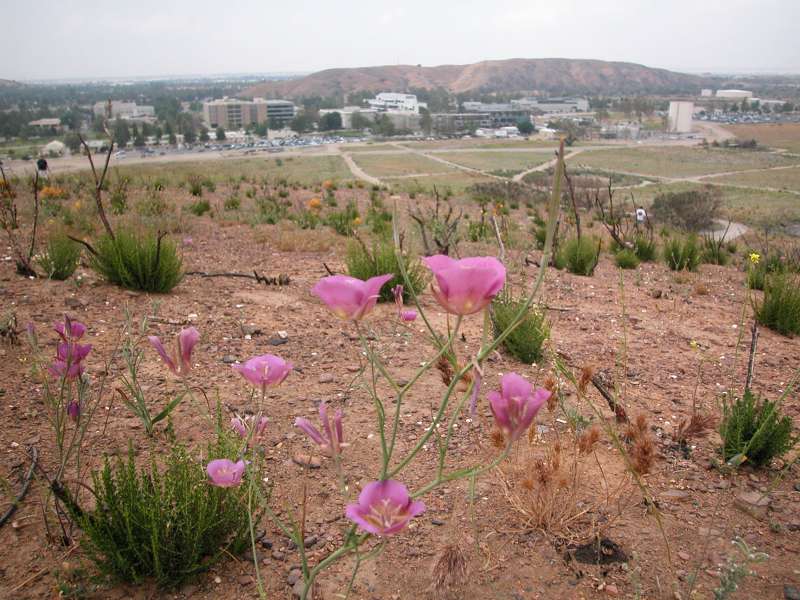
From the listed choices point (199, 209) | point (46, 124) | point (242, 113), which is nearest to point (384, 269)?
point (199, 209)

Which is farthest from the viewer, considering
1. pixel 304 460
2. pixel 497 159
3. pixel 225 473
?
pixel 497 159

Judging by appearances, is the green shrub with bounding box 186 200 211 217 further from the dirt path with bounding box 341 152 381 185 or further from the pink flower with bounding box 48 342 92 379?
the dirt path with bounding box 341 152 381 185

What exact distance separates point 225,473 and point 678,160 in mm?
61073

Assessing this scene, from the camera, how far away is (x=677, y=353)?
3.82m

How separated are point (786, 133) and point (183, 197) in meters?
88.1

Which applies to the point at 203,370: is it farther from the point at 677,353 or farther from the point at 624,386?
the point at 677,353

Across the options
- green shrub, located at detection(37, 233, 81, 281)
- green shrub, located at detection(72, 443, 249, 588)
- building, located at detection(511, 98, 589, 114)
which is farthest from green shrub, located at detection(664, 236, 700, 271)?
building, located at detection(511, 98, 589, 114)

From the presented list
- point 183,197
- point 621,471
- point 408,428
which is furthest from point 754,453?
point 183,197

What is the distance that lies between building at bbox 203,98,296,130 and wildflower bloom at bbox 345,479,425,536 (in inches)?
4565

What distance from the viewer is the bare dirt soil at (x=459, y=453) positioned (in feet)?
5.89

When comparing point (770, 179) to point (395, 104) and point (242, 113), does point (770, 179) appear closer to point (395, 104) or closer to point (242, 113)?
point (395, 104)

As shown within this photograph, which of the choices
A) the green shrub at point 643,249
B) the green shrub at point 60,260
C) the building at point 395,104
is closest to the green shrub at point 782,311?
the green shrub at point 643,249

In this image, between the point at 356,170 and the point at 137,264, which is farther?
the point at 356,170

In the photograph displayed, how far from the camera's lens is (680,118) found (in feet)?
298
